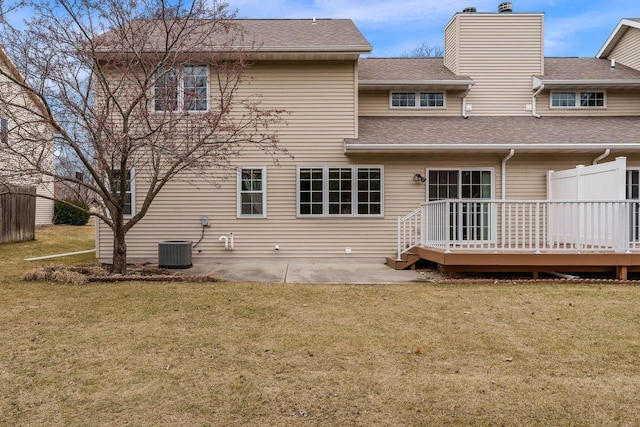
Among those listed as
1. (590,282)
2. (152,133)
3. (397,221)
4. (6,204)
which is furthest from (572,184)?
(6,204)

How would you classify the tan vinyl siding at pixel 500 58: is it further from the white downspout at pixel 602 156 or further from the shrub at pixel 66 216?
the shrub at pixel 66 216

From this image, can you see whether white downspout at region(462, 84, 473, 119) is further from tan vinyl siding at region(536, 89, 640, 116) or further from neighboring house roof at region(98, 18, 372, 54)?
neighboring house roof at region(98, 18, 372, 54)

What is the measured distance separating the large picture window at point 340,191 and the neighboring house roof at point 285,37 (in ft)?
9.47

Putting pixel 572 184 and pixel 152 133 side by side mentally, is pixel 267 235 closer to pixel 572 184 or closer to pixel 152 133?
pixel 152 133

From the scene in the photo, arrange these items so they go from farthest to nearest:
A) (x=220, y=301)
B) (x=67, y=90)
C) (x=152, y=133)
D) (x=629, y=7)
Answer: (x=629, y=7)
(x=67, y=90)
(x=152, y=133)
(x=220, y=301)

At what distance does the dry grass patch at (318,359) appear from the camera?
3004 mm

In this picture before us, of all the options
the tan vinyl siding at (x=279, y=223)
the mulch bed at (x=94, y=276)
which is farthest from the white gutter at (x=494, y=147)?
the mulch bed at (x=94, y=276)

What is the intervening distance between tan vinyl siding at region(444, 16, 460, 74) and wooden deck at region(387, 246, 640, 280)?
21.7ft

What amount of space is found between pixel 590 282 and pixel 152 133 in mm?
8101

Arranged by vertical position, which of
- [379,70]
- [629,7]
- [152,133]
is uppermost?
[629,7]

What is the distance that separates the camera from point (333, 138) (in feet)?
35.5

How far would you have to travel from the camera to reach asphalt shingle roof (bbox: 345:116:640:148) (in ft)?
33.7

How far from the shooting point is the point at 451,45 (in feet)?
43.3

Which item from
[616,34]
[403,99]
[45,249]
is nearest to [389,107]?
[403,99]
